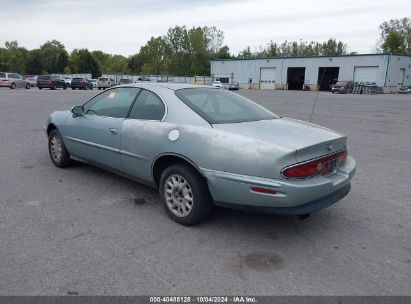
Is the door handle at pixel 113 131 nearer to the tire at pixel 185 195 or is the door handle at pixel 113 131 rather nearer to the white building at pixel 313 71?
the tire at pixel 185 195

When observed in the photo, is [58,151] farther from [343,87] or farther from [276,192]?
[343,87]

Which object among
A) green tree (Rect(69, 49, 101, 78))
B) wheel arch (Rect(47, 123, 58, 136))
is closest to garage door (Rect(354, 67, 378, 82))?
wheel arch (Rect(47, 123, 58, 136))

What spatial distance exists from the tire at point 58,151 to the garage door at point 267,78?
56964 mm

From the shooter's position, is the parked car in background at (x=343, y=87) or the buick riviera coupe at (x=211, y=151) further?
the parked car in background at (x=343, y=87)

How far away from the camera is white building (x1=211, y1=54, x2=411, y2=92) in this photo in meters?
48.7

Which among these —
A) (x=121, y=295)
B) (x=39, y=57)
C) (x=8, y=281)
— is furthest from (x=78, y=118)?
(x=39, y=57)

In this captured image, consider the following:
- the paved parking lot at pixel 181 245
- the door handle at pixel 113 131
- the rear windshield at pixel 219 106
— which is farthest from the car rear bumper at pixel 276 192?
the door handle at pixel 113 131

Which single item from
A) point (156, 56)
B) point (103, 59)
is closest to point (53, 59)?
point (156, 56)

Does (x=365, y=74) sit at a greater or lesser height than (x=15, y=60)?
lesser

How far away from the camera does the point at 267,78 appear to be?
200 ft

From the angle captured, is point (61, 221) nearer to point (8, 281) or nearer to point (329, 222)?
point (8, 281)

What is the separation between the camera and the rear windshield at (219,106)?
Answer: 149 inches

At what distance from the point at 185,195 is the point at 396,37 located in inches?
3318

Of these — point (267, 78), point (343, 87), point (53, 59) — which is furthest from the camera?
point (53, 59)
